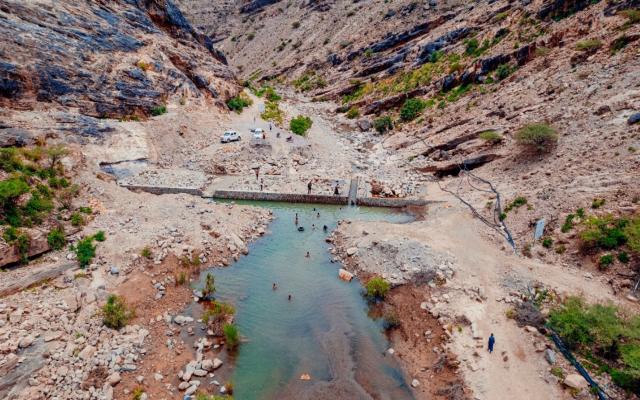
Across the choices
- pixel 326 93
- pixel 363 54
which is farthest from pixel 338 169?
pixel 363 54

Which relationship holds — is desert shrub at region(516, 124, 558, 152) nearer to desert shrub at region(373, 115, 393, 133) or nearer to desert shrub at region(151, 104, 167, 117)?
desert shrub at region(373, 115, 393, 133)

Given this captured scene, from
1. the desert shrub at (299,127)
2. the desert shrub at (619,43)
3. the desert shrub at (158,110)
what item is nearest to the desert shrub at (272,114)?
the desert shrub at (299,127)

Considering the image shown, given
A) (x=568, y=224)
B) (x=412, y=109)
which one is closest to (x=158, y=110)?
(x=412, y=109)

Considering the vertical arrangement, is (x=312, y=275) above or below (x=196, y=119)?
below

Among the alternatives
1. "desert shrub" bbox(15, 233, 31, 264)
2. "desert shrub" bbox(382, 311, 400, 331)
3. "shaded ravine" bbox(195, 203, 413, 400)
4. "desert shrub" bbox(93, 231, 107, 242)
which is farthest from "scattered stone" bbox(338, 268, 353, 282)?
"desert shrub" bbox(15, 233, 31, 264)

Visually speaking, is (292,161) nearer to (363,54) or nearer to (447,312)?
(447,312)

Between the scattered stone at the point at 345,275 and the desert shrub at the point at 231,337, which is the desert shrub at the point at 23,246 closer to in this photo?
the desert shrub at the point at 231,337
